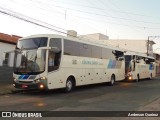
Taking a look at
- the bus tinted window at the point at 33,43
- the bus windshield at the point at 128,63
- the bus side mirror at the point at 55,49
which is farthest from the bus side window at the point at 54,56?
the bus windshield at the point at 128,63

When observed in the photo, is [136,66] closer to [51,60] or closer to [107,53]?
[107,53]

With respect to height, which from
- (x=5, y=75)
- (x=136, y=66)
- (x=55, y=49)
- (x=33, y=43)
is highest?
(x=33, y=43)

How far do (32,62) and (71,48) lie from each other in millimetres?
Result: 3304

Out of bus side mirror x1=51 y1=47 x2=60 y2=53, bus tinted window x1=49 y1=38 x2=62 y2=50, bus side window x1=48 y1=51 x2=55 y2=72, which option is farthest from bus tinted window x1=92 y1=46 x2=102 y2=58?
bus side window x1=48 y1=51 x2=55 y2=72

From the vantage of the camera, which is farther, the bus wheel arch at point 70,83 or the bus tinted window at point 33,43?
the bus wheel arch at point 70,83

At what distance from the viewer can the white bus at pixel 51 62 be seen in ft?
53.7

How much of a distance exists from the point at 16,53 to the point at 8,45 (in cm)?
773

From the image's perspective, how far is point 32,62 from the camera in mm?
16453

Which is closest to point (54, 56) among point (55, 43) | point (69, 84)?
point (55, 43)

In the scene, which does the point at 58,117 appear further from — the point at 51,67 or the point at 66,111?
the point at 51,67

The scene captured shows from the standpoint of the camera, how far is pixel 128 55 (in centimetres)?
3206

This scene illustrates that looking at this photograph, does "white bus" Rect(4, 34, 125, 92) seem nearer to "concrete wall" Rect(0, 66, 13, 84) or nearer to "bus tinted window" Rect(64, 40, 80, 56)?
"bus tinted window" Rect(64, 40, 80, 56)

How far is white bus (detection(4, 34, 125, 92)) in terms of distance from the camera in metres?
16.4

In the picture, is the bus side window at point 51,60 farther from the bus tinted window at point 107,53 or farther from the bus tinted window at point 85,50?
the bus tinted window at point 107,53
